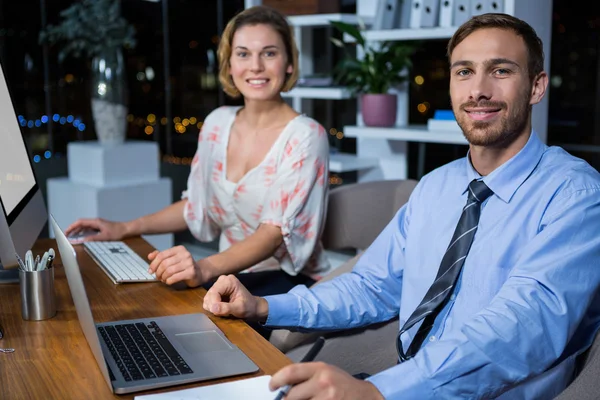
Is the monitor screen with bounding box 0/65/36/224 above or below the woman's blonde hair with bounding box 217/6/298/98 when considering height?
below

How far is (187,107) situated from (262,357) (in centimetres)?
691

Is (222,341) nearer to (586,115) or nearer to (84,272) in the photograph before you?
(84,272)

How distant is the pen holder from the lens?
1.45 meters

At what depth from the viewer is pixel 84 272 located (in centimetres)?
183

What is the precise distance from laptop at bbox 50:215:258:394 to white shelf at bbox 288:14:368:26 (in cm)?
236

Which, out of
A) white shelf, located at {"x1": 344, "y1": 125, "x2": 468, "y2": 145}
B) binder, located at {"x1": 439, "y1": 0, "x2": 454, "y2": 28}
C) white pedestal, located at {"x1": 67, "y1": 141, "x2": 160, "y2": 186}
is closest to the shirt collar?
white shelf, located at {"x1": 344, "y1": 125, "x2": 468, "y2": 145}

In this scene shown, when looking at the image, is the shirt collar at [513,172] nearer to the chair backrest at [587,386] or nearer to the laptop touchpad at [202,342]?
the chair backrest at [587,386]

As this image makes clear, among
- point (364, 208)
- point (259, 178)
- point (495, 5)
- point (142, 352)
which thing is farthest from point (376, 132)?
point (142, 352)

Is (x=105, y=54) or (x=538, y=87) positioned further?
(x=105, y=54)

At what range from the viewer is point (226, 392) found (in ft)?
3.68

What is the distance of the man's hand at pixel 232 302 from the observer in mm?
1488

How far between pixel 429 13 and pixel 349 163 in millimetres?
806

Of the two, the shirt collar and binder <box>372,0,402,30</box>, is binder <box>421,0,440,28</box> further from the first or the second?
the shirt collar

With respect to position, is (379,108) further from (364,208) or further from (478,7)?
(364,208)
